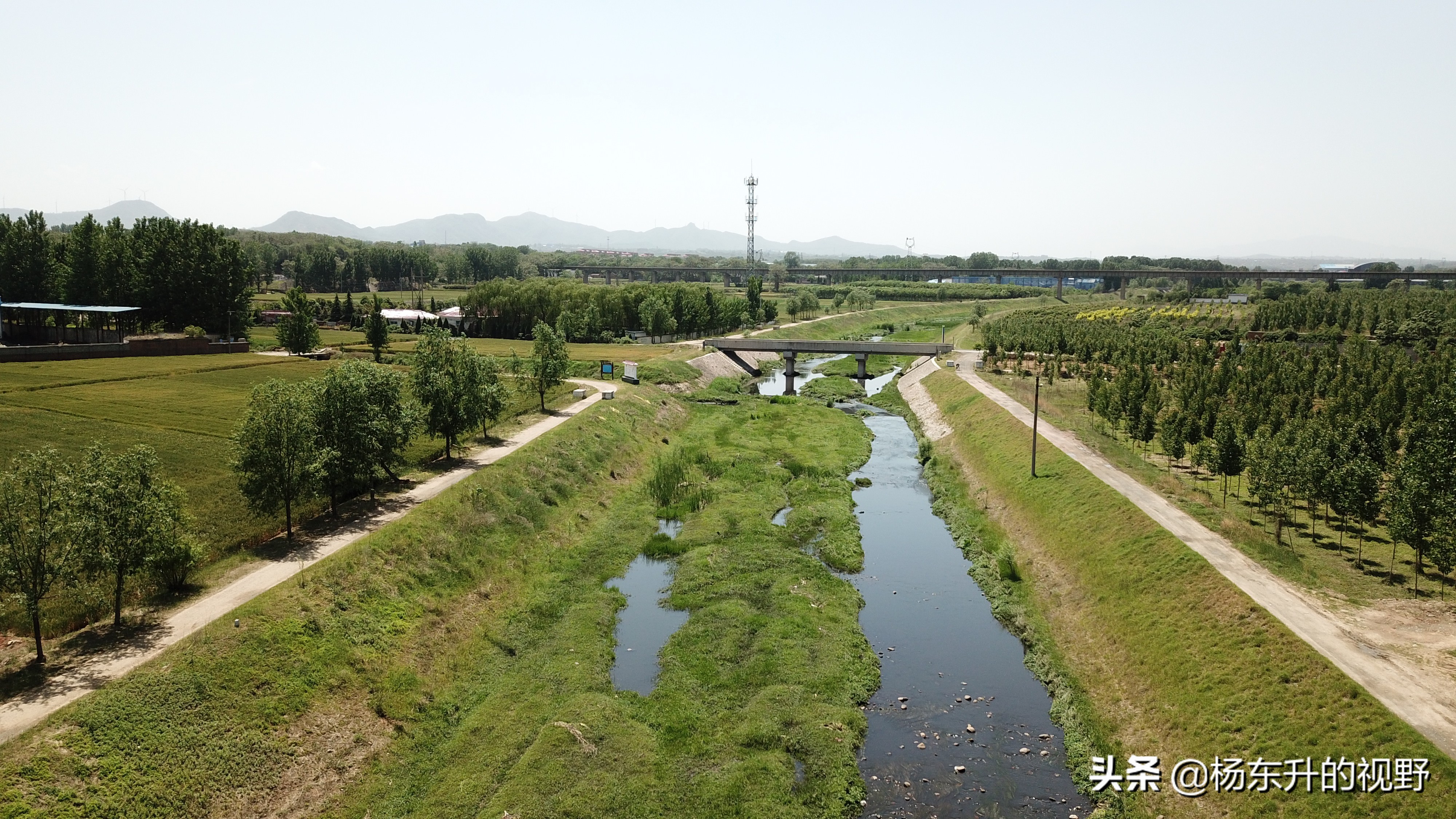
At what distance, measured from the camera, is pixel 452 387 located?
4756 centimetres

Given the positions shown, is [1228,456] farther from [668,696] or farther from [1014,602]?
[668,696]

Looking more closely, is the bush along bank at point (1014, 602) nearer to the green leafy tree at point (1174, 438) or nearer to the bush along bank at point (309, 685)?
the green leafy tree at point (1174, 438)

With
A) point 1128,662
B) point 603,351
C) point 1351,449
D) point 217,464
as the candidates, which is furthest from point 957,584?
point 603,351

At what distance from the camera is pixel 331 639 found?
2675 centimetres

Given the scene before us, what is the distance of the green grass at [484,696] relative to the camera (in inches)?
822

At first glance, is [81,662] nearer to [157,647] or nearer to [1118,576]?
[157,647]

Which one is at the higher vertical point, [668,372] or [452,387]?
[452,387]

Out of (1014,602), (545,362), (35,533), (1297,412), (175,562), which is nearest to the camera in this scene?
(35,533)

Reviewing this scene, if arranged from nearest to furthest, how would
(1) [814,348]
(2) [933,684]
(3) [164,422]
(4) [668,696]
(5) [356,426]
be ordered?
(4) [668,696] < (2) [933,684] < (5) [356,426] < (3) [164,422] < (1) [814,348]

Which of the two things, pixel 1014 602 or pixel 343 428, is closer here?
pixel 1014 602

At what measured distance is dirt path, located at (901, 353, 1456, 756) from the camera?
21.0 meters

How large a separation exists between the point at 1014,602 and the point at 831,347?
6555cm

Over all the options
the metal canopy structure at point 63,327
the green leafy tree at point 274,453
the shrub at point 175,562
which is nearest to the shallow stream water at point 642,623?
the green leafy tree at point 274,453

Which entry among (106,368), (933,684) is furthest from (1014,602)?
(106,368)
